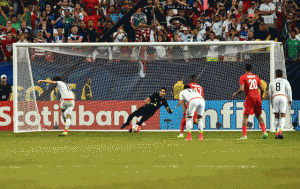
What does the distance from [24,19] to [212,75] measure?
27.7 feet

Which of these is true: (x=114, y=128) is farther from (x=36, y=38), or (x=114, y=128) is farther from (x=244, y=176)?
(x=244, y=176)

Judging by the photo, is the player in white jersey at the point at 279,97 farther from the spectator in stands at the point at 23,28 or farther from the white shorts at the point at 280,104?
the spectator in stands at the point at 23,28

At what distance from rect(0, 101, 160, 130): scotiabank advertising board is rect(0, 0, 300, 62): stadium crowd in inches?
112

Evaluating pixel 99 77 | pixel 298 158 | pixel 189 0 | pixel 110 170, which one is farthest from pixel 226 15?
pixel 110 170

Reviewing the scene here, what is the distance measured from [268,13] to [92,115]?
26.2 feet

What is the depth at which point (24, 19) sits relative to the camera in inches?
773

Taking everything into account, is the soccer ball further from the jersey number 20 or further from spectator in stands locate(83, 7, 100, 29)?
spectator in stands locate(83, 7, 100, 29)

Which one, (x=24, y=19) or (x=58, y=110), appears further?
(x=24, y=19)

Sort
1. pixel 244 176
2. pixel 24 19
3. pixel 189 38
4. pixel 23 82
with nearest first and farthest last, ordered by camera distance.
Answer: pixel 244 176 → pixel 23 82 → pixel 189 38 → pixel 24 19

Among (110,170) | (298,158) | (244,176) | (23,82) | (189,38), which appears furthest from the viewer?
(189,38)

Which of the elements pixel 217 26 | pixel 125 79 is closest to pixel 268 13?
pixel 217 26

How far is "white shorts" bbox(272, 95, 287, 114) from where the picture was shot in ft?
40.5

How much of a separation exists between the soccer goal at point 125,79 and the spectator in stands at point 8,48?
1.79m

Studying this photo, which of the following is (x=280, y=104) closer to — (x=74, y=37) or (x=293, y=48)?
(x=293, y=48)
